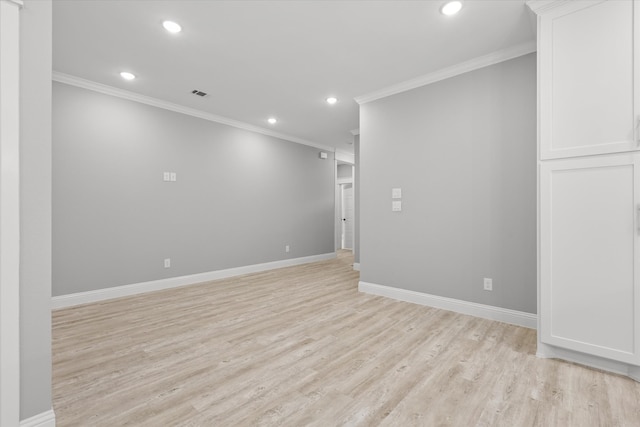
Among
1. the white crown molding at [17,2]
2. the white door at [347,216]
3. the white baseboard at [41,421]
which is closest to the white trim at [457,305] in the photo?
the white baseboard at [41,421]

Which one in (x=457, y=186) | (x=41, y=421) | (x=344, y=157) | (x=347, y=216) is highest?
(x=344, y=157)

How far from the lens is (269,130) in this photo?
5.57 meters

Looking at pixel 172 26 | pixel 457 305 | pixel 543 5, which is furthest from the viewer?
pixel 457 305

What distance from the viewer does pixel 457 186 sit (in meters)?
3.15

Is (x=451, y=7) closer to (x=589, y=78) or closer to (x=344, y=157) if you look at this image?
(x=589, y=78)

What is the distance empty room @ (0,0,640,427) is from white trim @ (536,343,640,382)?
2 centimetres

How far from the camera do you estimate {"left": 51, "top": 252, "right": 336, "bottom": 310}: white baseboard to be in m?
3.38

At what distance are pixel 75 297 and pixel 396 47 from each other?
14.9 feet

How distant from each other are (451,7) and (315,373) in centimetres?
292

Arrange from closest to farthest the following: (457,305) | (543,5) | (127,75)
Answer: (543,5) < (457,305) < (127,75)

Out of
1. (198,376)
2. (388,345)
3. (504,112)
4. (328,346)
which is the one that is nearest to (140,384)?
(198,376)

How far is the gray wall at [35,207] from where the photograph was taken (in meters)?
1.29

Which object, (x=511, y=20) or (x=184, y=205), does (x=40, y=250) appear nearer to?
(x=184, y=205)

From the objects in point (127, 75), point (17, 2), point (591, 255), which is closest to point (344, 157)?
point (127, 75)
